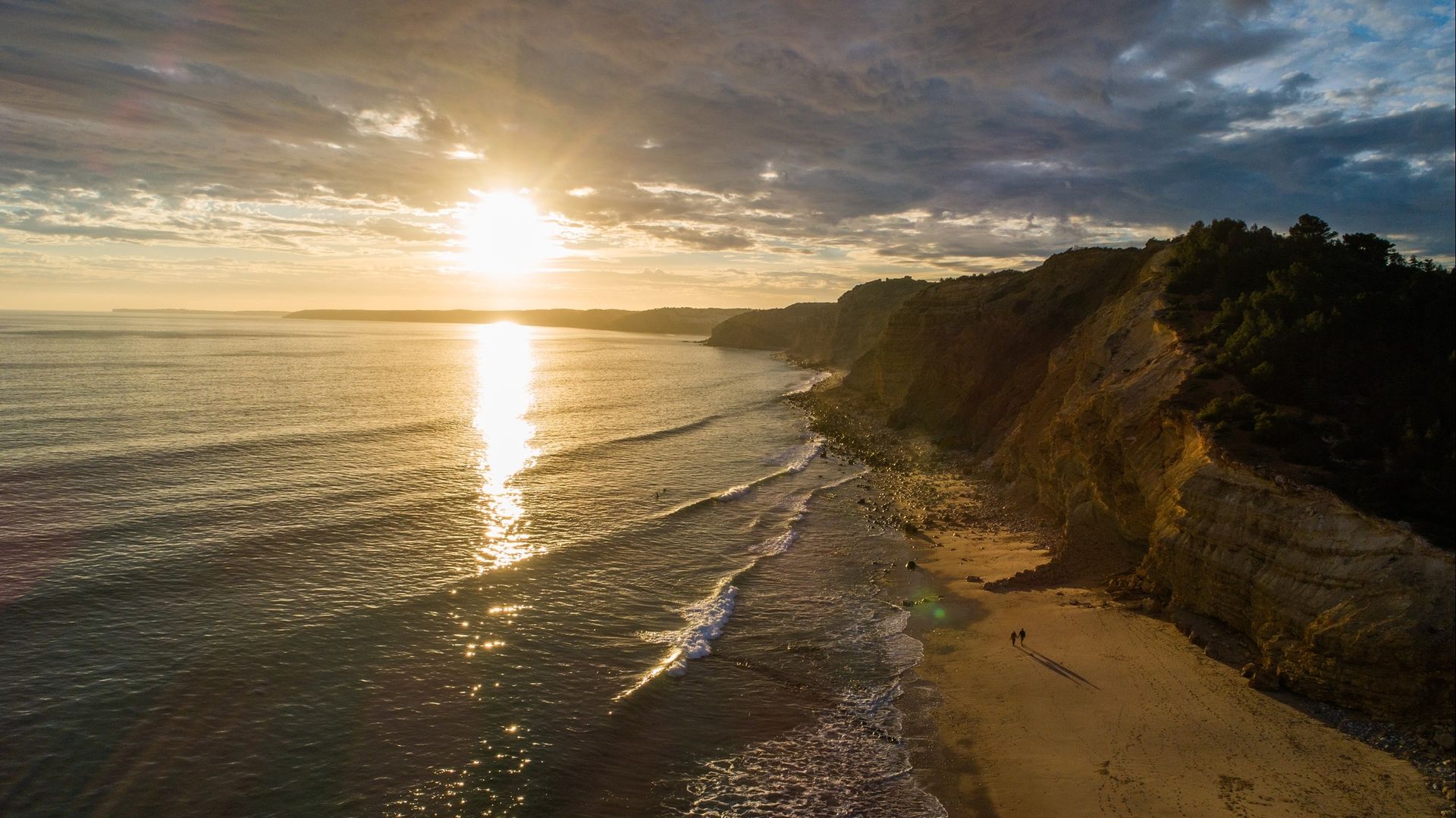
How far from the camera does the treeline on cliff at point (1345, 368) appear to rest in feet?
54.1

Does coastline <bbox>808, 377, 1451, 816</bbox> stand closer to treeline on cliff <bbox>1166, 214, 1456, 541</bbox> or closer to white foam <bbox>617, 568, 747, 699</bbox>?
treeline on cliff <bbox>1166, 214, 1456, 541</bbox>

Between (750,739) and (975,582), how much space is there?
1305 centimetres

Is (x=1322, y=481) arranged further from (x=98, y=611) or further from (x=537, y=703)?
(x=98, y=611)

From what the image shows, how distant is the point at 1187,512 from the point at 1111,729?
6.95 metres

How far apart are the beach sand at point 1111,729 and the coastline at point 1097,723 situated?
0.11ft

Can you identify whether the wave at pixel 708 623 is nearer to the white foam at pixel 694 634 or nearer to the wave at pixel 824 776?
the white foam at pixel 694 634

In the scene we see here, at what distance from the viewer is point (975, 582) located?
26.4 metres

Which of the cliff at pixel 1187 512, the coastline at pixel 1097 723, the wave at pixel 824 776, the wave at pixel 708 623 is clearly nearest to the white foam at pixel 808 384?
the cliff at pixel 1187 512

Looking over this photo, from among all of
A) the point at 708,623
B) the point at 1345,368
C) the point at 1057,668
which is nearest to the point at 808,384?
the point at 708,623

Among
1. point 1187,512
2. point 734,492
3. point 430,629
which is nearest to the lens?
point 1187,512

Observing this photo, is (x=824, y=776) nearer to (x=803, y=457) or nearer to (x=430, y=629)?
(x=430, y=629)

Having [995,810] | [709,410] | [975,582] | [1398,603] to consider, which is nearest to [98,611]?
[995,810]

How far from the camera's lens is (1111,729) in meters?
16.7

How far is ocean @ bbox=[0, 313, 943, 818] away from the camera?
1530 cm
